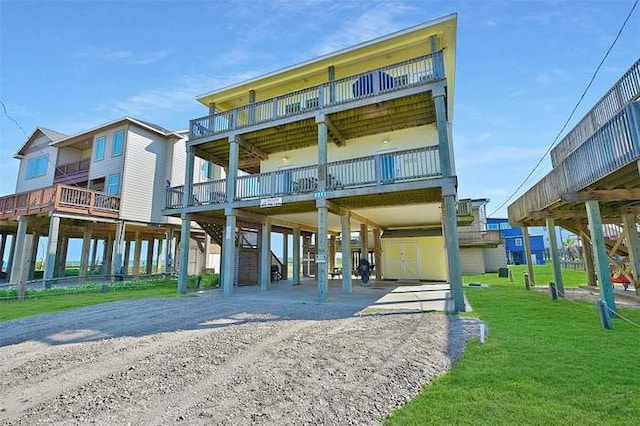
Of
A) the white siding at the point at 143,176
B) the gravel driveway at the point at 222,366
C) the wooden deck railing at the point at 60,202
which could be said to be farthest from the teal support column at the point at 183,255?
the white siding at the point at 143,176

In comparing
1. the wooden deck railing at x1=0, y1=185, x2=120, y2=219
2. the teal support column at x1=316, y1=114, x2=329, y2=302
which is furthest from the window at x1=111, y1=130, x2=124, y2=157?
the teal support column at x1=316, y1=114, x2=329, y2=302

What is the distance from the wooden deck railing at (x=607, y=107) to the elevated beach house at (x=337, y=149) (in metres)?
4.14

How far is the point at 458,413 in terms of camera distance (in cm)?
289

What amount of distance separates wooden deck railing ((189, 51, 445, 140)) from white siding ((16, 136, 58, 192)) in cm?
1576

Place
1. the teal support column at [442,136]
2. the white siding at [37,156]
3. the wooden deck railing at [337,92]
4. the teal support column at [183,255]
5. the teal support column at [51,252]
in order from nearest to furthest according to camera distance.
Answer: the teal support column at [442,136], the wooden deck railing at [337,92], the teal support column at [183,255], the teal support column at [51,252], the white siding at [37,156]

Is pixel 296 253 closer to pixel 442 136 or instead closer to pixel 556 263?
pixel 442 136

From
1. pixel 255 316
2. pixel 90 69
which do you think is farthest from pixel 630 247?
pixel 90 69

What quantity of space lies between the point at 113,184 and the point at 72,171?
6359 millimetres

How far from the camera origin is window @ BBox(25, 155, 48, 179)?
2192 centimetres

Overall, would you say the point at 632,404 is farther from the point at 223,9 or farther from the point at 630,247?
the point at 223,9

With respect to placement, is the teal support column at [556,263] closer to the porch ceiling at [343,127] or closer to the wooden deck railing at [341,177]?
the wooden deck railing at [341,177]

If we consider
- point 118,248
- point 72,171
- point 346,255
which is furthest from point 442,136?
point 72,171

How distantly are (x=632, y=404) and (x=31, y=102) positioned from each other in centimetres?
2003

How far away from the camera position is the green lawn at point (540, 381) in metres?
2.82
